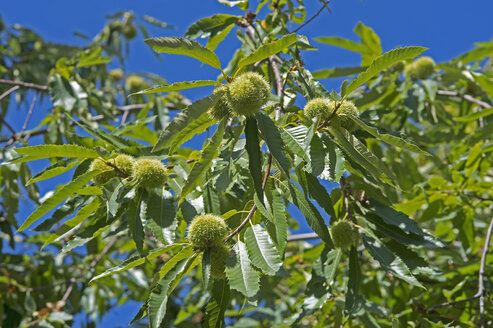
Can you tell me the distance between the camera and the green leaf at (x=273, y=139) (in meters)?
1.29

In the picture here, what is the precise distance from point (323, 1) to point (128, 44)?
3.26 m

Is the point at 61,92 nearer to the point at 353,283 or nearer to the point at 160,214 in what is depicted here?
the point at 160,214

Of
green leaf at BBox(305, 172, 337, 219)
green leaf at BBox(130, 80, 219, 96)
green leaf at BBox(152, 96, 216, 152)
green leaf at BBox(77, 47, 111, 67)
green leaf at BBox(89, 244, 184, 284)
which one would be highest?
green leaf at BBox(77, 47, 111, 67)

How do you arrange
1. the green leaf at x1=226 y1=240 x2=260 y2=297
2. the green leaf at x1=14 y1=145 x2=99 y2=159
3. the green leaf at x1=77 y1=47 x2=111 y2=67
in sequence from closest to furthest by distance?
the green leaf at x1=226 y1=240 x2=260 y2=297 < the green leaf at x1=14 y1=145 x2=99 y2=159 < the green leaf at x1=77 y1=47 x2=111 y2=67

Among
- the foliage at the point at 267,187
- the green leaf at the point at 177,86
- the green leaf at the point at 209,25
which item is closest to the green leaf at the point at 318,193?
the foliage at the point at 267,187

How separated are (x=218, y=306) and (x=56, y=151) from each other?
2.09ft

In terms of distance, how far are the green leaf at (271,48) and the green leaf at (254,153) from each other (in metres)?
0.15

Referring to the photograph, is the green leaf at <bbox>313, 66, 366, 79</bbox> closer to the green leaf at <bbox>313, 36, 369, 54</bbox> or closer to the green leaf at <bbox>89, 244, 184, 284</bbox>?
the green leaf at <bbox>313, 36, 369, 54</bbox>

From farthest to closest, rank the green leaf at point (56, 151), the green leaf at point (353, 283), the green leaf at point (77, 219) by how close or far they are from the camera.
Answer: the green leaf at point (353, 283) < the green leaf at point (77, 219) < the green leaf at point (56, 151)

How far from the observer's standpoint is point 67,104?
2.84m

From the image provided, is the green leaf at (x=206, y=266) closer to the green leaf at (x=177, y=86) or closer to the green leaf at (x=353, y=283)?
the green leaf at (x=177, y=86)

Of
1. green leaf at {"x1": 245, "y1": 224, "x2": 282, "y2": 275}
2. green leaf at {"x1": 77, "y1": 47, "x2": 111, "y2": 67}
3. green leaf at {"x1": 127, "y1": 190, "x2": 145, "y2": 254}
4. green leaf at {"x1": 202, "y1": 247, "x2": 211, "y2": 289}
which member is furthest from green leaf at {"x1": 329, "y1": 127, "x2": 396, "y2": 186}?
green leaf at {"x1": 77, "y1": 47, "x2": 111, "y2": 67}

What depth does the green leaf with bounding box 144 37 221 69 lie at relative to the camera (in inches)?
50.5

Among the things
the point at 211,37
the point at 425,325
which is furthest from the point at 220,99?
the point at 425,325
